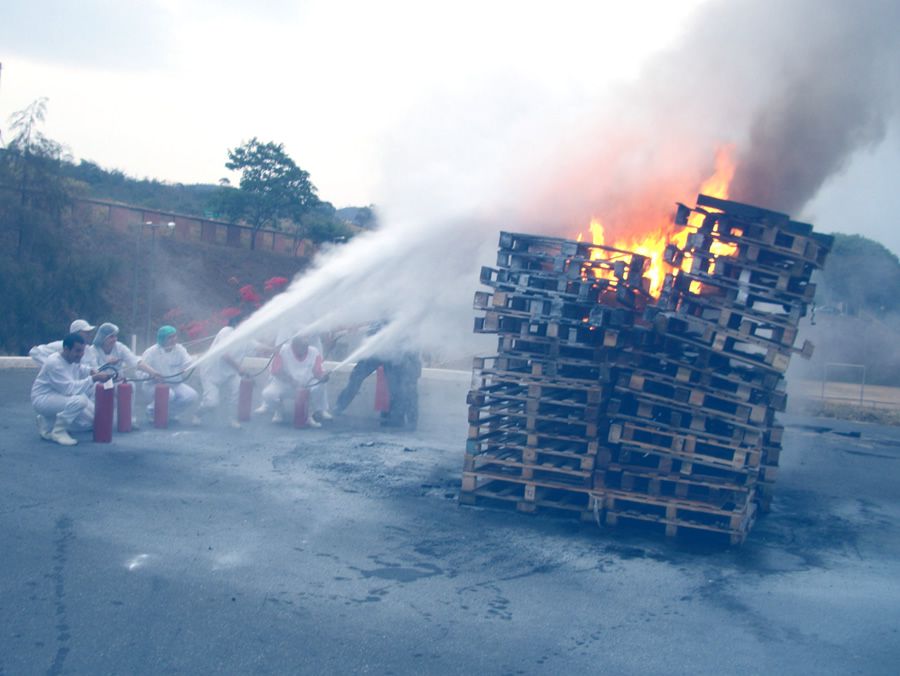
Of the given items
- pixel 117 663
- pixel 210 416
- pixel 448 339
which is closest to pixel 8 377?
pixel 210 416

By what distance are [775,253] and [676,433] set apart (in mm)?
1754

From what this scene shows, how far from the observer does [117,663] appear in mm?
4387

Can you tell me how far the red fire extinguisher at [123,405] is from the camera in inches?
404

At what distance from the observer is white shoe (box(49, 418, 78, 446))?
30.8 feet

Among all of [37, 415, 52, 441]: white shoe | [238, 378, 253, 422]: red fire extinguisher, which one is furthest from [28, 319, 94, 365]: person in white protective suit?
[238, 378, 253, 422]: red fire extinguisher

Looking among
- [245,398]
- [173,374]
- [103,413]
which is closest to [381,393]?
[245,398]

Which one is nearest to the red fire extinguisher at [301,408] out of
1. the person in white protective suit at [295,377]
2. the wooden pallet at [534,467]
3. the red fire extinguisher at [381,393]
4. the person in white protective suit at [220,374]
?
the person in white protective suit at [295,377]

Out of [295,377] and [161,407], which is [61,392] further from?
[295,377]

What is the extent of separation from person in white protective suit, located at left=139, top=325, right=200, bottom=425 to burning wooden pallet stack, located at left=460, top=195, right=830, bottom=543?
16.3 feet

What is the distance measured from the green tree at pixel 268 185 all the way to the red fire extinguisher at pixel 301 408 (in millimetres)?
31431

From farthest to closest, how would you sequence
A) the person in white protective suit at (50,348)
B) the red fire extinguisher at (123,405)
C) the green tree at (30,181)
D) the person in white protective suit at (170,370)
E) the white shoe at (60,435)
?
the green tree at (30,181), the person in white protective suit at (170,370), the red fire extinguisher at (123,405), the person in white protective suit at (50,348), the white shoe at (60,435)

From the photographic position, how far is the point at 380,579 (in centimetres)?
587

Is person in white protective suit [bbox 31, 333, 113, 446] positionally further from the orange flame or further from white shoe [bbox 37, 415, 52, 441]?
the orange flame

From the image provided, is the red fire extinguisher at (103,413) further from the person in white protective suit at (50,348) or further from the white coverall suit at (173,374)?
the white coverall suit at (173,374)
